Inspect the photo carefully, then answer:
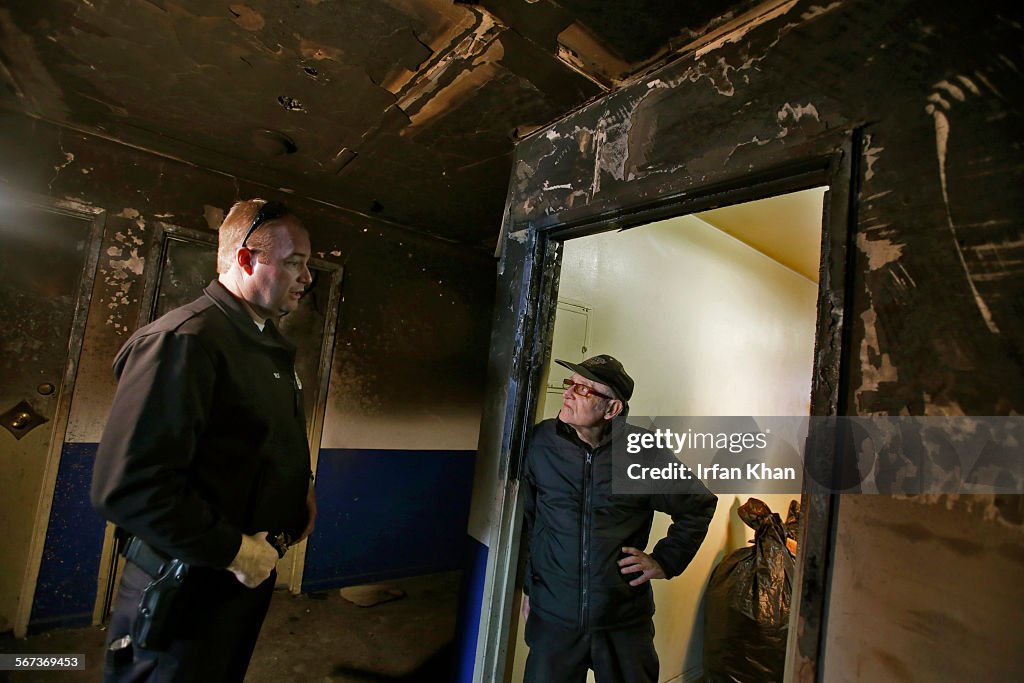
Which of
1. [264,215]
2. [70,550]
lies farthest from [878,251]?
[70,550]

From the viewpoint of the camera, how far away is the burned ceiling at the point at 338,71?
1.30m

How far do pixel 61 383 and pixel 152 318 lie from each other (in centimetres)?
52

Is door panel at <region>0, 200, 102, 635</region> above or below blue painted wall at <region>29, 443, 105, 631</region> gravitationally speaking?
above

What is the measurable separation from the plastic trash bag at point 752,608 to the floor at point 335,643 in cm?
145

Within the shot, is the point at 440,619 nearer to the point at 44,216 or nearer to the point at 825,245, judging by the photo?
the point at 825,245

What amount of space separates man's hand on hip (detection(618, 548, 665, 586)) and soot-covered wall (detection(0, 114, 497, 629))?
7.60ft

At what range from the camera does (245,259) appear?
4.32 ft

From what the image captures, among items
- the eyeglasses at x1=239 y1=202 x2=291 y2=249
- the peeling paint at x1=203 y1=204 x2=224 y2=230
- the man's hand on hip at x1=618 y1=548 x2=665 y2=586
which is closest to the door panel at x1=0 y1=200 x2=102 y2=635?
the peeling paint at x1=203 y1=204 x2=224 y2=230

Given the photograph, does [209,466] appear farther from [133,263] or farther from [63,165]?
[63,165]

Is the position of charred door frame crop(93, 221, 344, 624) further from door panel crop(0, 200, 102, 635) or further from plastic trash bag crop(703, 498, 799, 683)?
plastic trash bag crop(703, 498, 799, 683)

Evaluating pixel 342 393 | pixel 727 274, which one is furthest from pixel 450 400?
pixel 727 274

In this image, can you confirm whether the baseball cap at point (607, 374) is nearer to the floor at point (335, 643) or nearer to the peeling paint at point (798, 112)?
the peeling paint at point (798, 112)

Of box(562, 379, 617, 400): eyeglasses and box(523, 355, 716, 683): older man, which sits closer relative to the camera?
box(523, 355, 716, 683): older man

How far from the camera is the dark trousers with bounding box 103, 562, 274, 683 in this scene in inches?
41.2
